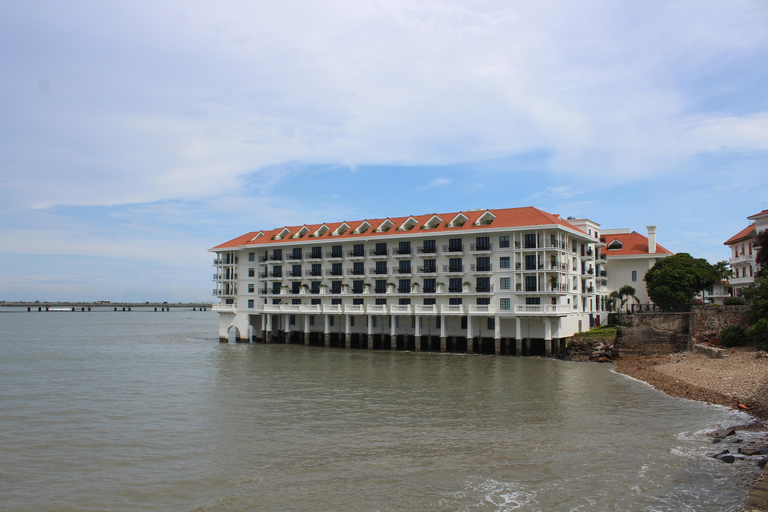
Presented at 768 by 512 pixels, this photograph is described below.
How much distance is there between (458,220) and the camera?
59906mm

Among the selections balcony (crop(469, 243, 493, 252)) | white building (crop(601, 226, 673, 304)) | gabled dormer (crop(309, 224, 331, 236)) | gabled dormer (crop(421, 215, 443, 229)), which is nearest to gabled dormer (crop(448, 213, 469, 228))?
gabled dormer (crop(421, 215, 443, 229))

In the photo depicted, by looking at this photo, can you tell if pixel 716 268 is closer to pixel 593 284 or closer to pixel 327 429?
pixel 593 284

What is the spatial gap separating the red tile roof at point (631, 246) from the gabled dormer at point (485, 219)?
21.9 meters

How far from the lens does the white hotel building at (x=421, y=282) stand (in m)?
54.9

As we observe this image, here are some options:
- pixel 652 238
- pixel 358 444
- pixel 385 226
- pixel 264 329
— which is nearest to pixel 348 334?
pixel 385 226

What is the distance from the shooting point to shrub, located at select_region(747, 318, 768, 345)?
A: 127 ft

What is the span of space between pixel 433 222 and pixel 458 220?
3.31 metres

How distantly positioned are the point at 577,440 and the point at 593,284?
46.2 m

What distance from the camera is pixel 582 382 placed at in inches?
1473

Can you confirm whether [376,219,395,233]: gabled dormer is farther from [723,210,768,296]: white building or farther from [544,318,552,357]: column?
[723,210,768,296]: white building

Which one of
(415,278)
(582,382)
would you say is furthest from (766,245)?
(415,278)

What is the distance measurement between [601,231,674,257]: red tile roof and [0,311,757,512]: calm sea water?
118 feet

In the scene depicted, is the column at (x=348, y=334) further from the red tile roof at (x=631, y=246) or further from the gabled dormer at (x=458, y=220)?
the red tile roof at (x=631, y=246)

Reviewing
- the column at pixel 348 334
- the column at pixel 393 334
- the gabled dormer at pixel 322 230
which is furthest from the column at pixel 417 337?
the gabled dormer at pixel 322 230
